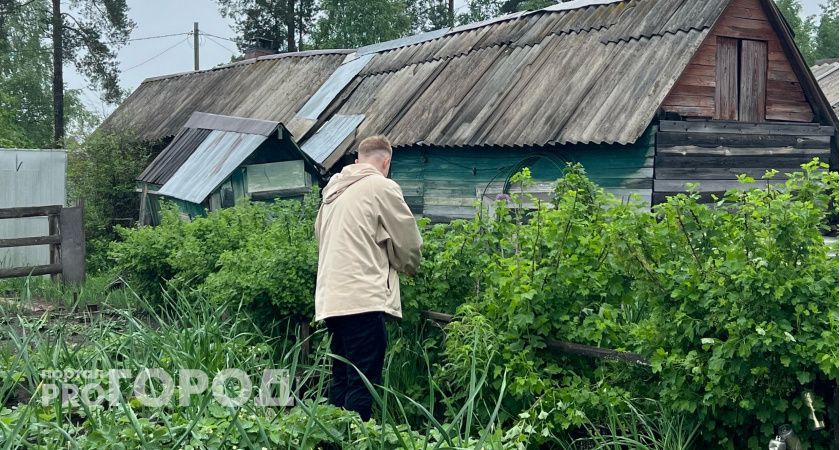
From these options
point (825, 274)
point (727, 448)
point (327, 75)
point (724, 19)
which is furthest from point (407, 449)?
point (327, 75)

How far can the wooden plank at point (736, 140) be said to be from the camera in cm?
1178

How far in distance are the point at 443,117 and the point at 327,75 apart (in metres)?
6.07

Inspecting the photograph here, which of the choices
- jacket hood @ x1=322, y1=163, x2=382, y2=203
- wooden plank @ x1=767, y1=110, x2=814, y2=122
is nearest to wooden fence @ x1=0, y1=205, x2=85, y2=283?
jacket hood @ x1=322, y1=163, x2=382, y2=203

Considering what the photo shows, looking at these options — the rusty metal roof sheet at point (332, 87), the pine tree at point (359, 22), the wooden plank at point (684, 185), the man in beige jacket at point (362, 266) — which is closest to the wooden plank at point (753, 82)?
the wooden plank at point (684, 185)

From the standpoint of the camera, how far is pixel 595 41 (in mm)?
13328

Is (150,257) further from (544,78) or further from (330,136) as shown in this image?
(330,136)

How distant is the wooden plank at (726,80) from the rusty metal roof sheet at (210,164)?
243 inches

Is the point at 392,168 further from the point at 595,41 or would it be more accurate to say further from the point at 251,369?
the point at 251,369

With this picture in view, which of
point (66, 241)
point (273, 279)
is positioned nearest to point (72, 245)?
point (66, 241)

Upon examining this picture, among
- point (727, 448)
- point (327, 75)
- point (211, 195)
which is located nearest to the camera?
point (727, 448)

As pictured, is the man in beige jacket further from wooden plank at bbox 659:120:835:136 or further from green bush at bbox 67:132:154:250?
green bush at bbox 67:132:154:250

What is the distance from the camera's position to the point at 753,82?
517 inches

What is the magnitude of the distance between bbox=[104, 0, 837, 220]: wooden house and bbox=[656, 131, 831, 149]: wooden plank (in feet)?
0.08

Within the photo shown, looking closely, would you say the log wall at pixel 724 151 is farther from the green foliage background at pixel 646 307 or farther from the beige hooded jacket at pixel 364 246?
the beige hooded jacket at pixel 364 246
